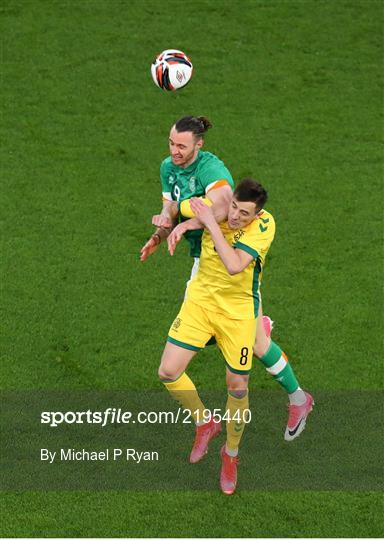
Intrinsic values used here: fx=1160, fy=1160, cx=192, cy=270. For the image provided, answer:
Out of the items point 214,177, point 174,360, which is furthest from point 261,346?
point 214,177

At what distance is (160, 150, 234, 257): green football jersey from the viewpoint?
27.6 ft

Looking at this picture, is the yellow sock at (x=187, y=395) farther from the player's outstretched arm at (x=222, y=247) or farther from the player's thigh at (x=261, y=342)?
the player's outstretched arm at (x=222, y=247)

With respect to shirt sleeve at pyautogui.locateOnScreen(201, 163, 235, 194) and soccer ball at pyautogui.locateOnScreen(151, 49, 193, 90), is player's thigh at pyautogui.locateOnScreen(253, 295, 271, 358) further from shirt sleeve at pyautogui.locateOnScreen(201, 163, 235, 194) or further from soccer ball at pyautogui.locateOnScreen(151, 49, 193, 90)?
soccer ball at pyautogui.locateOnScreen(151, 49, 193, 90)

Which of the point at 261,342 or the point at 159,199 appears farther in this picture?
the point at 159,199

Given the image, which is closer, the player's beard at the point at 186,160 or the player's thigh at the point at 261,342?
the player's beard at the point at 186,160

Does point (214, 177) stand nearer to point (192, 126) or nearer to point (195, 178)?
point (195, 178)

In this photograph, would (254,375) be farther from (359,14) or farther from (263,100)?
(359,14)

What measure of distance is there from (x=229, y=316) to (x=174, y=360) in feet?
1.70

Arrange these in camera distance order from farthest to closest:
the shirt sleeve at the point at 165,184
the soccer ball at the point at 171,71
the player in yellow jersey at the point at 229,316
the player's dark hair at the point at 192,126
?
the soccer ball at the point at 171,71, the shirt sleeve at the point at 165,184, the player's dark hair at the point at 192,126, the player in yellow jersey at the point at 229,316

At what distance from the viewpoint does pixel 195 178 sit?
855 cm

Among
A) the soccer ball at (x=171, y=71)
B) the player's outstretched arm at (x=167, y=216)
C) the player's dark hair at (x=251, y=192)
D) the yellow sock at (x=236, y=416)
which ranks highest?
the soccer ball at (x=171, y=71)

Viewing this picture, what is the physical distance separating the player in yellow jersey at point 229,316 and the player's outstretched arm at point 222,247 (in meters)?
0.01

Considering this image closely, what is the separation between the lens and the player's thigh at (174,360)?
838cm

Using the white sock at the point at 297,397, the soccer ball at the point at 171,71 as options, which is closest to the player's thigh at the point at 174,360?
the white sock at the point at 297,397
